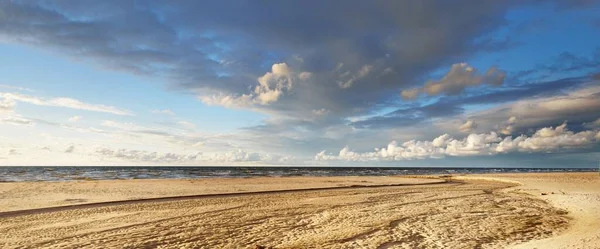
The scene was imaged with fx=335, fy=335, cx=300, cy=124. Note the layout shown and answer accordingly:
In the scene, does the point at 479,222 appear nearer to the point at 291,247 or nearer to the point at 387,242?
the point at 387,242

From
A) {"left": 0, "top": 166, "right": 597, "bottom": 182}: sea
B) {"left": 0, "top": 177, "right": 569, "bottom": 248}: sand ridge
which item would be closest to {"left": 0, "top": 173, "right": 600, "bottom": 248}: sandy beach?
{"left": 0, "top": 177, "right": 569, "bottom": 248}: sand ridge

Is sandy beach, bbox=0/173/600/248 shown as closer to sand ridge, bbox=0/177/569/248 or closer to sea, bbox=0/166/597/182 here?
sand ridge, bbox=0/177/569/248

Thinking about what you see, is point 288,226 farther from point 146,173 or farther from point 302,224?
point 146,173

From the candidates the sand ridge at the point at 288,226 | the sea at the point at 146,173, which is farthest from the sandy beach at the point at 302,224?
the sea at the point at 146,173

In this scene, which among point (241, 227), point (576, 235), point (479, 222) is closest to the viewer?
point (576, 235)

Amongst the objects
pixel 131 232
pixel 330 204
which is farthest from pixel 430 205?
pixel 131 232

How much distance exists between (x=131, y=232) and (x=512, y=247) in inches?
525

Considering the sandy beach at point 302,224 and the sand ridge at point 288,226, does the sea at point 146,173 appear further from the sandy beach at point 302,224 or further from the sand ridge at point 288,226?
the sand ridge at point 288,226

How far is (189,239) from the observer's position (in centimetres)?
1187

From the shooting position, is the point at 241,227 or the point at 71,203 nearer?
the point at 241,227

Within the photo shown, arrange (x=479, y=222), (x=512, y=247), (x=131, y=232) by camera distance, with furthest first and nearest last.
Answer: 1. (x=479, y=222)
2. (x=131, y=232)
3. (x=512, y=247)

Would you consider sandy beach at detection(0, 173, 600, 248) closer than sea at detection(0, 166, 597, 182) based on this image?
Yes

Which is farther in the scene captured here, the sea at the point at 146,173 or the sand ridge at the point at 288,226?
the sea at the point at 146,173

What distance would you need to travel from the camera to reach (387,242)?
11.4m
